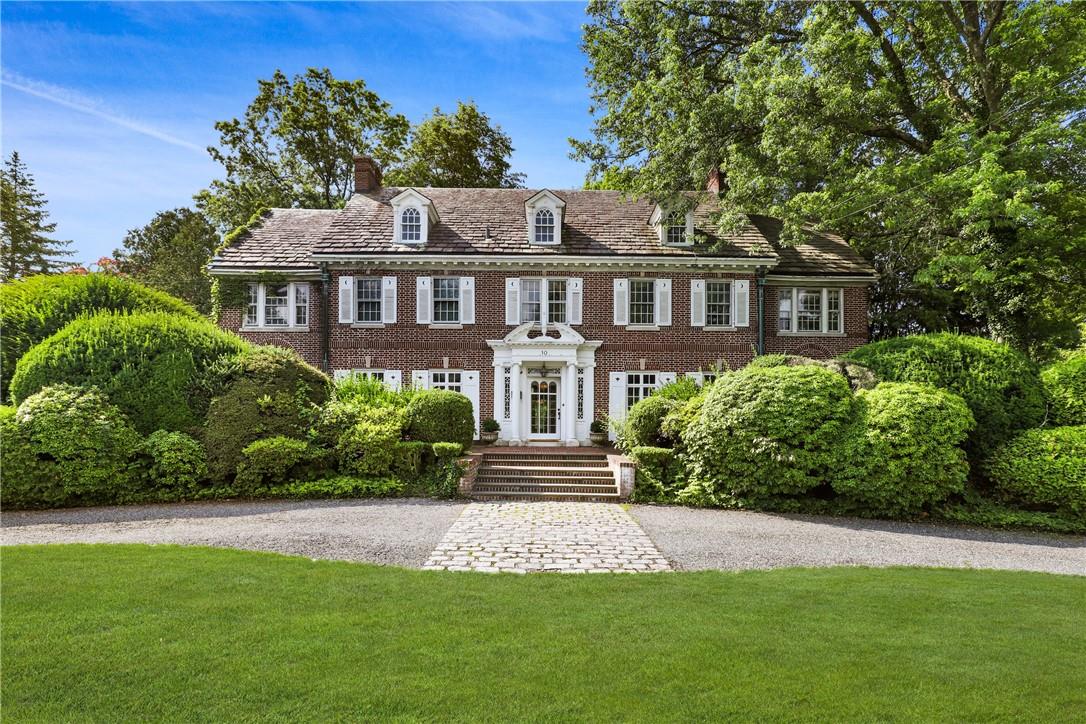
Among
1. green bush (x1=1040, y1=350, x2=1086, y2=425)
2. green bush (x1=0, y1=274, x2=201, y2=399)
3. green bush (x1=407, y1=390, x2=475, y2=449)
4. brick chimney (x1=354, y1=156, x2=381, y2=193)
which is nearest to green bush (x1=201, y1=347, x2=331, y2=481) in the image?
green bush (x1=407, y1=390, x2=475, y2=449)

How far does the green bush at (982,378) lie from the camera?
1249 centimetres

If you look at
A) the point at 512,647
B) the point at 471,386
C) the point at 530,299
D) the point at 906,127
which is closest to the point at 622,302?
the point at 530,299

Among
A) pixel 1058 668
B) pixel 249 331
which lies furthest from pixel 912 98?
pixel 249 331

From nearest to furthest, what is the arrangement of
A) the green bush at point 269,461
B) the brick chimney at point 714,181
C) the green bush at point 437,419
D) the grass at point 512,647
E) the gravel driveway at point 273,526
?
1. the grass at point 512,647
2. the gravel driveway at point 273,526
3. the green bush at point 269,461
4. the green bush at point 437,419
5. the brick chimney at point 714,181

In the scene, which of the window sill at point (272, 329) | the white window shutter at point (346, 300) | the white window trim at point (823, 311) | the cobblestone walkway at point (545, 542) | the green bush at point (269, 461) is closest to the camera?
the cobblestone walkway at point (545, 542)

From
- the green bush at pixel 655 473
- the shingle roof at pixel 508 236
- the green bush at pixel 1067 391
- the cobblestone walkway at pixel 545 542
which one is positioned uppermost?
the shingle roof at pixel 508 236

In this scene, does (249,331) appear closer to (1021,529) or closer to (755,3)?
(755,3)

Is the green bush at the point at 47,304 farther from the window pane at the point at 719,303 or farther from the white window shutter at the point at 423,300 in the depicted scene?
the window pane at the point at 719,303

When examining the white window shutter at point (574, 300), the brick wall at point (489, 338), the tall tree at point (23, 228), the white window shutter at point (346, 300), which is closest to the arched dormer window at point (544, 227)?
the brick wall at point (489, 338)

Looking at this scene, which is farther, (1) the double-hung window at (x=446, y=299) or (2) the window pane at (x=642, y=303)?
(2) the window pane at (x=642, y=303)

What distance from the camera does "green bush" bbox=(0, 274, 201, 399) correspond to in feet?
40.8

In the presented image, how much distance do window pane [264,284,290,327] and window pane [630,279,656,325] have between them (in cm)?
1124

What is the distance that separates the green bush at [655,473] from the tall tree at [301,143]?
26.2 meters

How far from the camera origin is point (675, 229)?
19531mm
